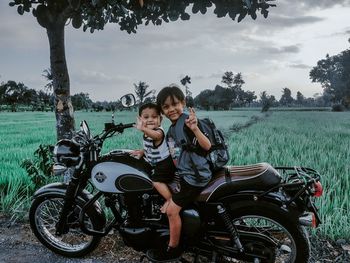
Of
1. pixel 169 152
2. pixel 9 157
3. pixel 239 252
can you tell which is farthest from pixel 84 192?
pixel 9 157

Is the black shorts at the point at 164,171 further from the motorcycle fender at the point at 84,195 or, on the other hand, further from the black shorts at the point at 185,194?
the motorcycle fender at the point at 84,195

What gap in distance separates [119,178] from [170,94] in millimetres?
803

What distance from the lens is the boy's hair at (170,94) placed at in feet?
9.11

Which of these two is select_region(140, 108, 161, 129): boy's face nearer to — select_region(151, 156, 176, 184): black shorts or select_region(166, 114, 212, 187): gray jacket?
select_region(166, 114, 212, 187): gray jacket

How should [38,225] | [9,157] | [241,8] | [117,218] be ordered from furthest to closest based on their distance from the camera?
[9,157] → [241,8] → [38,225] → [117,218]

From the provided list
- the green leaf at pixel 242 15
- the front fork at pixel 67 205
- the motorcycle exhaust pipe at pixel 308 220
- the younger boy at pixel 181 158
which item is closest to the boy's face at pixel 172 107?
the younger boy at pixel 181 158

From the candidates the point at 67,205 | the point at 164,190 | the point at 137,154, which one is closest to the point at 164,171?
the point at 164,190

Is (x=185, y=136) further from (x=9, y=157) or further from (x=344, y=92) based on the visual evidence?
(x=344, y=92)

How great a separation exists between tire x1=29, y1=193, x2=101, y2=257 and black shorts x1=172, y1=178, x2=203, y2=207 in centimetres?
95

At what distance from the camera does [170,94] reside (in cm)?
278

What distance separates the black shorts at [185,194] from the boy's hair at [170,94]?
0.61m

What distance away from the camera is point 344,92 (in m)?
55.2

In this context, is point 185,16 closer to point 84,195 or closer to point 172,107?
point 172,107

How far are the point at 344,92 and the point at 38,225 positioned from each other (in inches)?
2297
